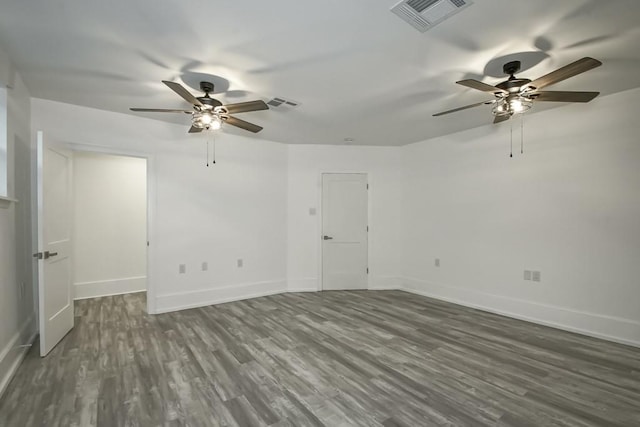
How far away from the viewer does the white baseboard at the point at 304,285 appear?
524 cm

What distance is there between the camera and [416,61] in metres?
2.45

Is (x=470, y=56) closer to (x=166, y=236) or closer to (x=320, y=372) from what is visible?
(x=320, y=372)

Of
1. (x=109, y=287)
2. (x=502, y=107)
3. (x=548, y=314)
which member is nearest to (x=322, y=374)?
(x=502, y=107)

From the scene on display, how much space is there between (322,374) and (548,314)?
3.07 m

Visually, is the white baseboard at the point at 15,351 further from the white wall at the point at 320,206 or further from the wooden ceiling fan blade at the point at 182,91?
the white wall at the point at 320,206

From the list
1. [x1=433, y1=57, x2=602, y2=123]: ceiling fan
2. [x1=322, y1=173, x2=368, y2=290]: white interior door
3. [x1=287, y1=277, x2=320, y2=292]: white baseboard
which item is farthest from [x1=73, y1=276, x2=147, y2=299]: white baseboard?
[x1=433, y1=57, x2=602, y2=123]: ceiling fan

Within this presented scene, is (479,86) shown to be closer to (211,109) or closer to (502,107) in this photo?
(502,107)

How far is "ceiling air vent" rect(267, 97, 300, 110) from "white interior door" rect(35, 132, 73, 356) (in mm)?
2271

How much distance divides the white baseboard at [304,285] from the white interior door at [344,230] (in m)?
0.20

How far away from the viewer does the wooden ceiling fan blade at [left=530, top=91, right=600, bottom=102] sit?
2.43m

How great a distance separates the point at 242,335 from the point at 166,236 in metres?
1.87

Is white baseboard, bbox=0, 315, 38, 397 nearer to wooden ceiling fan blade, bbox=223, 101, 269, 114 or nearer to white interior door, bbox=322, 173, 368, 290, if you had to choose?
wooden ceiling fan blade, bbox=223, 101, 269, 114

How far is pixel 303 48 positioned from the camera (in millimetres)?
2264

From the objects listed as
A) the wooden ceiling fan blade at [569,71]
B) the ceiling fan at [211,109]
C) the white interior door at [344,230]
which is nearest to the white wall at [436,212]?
the white interior door at [344,230]
